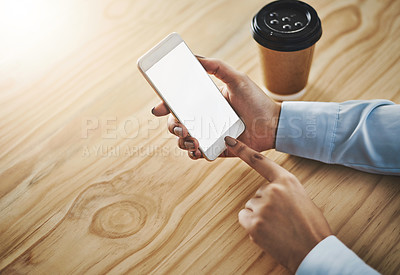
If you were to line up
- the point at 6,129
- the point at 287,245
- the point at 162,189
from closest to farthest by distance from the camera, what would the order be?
1. the point at 287,245
2. the point at 162,189
3. the point at 6,129

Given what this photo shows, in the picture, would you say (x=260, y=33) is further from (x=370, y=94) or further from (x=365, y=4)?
(x=365, y=4)

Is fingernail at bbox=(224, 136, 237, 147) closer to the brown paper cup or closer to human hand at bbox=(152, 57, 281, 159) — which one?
human hand at bbox=(152, 57, 281, 159)

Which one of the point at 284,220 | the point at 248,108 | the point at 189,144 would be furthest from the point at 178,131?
the point at 284,220

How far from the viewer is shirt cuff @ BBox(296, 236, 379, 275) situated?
1.72 ft

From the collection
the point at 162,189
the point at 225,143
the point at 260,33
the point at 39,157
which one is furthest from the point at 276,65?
the point at 39,157

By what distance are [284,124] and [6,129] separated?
611 mm

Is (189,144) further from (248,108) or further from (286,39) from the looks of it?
(286,39)

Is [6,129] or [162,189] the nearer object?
[162,189]

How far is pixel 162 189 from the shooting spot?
709 millimetres

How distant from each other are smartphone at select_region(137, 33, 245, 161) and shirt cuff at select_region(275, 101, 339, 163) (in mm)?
87

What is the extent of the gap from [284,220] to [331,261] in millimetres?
89

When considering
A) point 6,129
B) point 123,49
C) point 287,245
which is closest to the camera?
point 287,245

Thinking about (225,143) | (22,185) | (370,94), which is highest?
(22,185)

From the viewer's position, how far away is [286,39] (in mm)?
690
